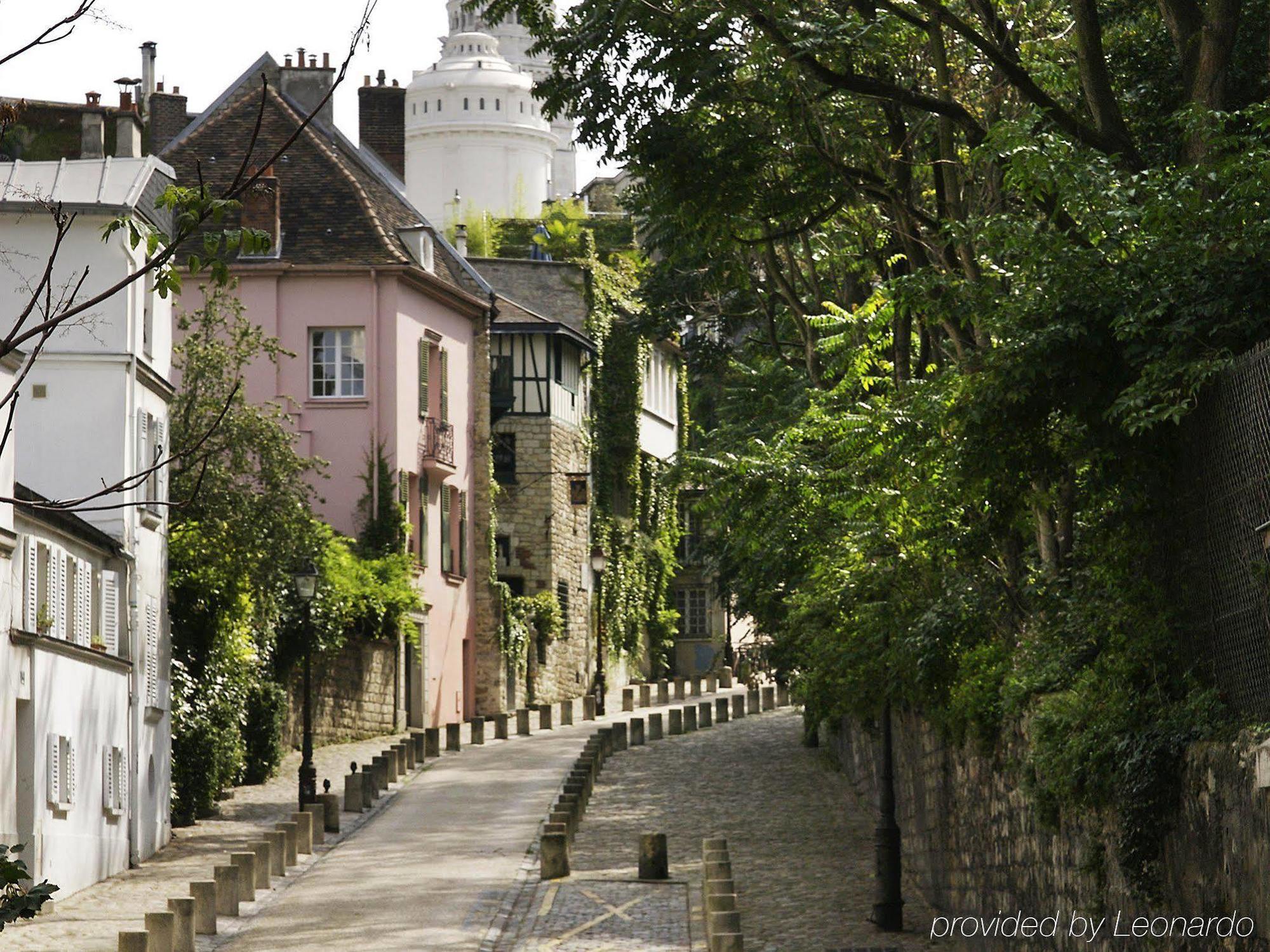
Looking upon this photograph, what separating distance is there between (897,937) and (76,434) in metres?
11.8

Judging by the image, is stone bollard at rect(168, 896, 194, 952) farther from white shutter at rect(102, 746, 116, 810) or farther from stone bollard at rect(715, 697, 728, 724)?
stone bollard at rect(715, 697, 728, 724)

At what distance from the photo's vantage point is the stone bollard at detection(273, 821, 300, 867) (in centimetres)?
2334

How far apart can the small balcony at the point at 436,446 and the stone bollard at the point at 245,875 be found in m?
22.4

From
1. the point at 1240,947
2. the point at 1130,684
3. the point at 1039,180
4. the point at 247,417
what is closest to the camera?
the point at 1240,947

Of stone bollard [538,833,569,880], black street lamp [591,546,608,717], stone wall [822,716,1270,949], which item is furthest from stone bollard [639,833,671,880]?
black street lamp [591,546,608,717]

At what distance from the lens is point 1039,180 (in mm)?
11164

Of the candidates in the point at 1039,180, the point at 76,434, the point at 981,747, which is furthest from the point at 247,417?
the point at 1039,180

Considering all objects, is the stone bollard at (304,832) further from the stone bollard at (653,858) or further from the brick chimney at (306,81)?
the brick chimney at (306,81)

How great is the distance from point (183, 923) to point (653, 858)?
6939mm

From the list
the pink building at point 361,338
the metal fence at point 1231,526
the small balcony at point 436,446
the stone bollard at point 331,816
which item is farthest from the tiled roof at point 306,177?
the metal fence at point 1231,526

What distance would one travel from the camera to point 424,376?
4288 centimetres

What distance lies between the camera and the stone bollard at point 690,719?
41531 millimetres

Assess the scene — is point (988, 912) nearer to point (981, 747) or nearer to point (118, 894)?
point (981, 747)

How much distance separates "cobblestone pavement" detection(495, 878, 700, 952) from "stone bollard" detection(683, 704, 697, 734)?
19280 mm
